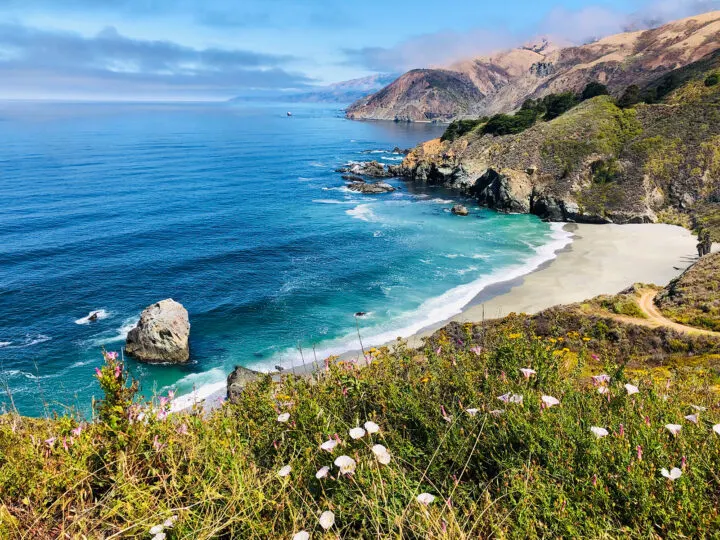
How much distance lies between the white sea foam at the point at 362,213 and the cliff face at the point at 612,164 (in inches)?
719

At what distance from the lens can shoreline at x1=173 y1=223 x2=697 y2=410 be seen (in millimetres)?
29359

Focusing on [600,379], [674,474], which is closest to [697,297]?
[600,379]

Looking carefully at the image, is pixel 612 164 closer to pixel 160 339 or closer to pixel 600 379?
pixel 160 339

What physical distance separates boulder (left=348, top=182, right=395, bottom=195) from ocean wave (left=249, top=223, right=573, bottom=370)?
119 ft

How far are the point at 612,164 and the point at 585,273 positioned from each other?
3080 centimetres

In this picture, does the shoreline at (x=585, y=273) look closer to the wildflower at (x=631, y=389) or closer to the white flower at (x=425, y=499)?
the wildflower at (x=631, y=389)

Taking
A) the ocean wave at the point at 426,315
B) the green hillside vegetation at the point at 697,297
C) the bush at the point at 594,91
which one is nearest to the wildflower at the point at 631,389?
the green hillside vegetation at the point at 697,297

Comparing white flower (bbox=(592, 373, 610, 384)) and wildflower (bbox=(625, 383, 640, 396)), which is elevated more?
wildflower (bbox=(625, 383, 640, 396))

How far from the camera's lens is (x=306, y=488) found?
11.8 feet

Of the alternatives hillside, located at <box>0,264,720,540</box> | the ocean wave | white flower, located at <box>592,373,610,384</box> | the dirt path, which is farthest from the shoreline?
white flower, located at <box>592,373,610,384</box>

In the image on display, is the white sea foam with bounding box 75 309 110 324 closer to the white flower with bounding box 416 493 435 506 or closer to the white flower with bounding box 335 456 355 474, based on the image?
the white flower with bounding box 335 456 355 474

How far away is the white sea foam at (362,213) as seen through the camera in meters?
57.2

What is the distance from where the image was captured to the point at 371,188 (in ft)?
240

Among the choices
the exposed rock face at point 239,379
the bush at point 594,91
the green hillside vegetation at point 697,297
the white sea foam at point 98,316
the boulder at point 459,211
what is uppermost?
the bush at point 594,91
